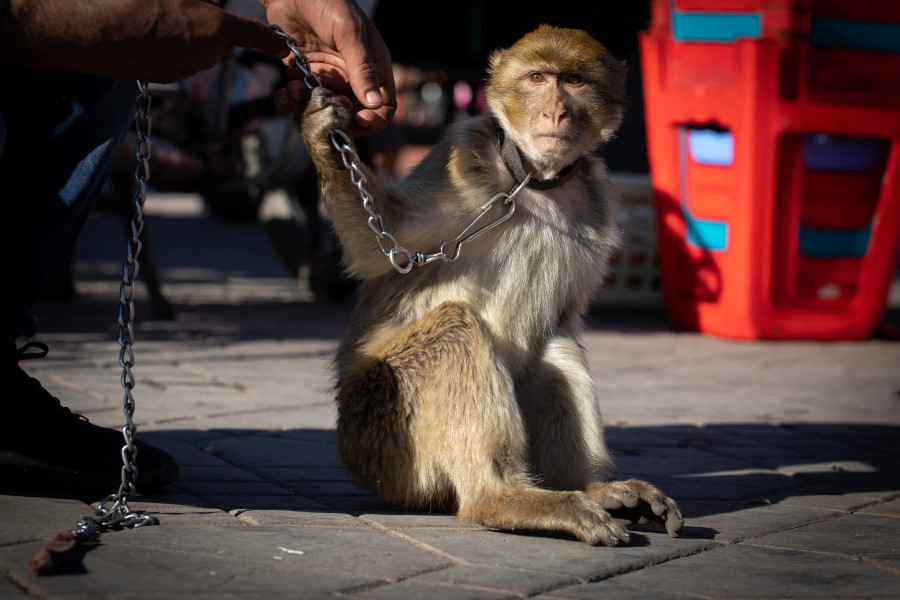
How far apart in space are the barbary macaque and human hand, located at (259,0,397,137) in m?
0.06

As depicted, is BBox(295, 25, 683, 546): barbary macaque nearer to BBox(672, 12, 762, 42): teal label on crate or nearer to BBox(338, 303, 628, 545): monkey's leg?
BBox(338, 303, 628, 545): monkey's leg

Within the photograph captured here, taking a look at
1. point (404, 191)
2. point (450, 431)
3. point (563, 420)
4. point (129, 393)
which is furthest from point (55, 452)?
point (563, 420)

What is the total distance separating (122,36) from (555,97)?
40.1 inches

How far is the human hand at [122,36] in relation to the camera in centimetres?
182

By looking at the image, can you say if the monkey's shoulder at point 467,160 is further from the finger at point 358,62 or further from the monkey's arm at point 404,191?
the finger at point 358,62

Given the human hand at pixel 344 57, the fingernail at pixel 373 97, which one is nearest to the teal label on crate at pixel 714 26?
the human hand at pixel 344 57

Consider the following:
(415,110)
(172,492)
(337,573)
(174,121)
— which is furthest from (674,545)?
(415,110)

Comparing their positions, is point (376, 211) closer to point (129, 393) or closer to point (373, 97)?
point (373, 97)

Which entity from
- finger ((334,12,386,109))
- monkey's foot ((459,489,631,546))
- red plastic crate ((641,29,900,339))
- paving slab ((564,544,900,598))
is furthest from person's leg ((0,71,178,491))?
red plastic crate ((641,29,900,339))

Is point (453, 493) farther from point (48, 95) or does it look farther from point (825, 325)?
point (825, 325)

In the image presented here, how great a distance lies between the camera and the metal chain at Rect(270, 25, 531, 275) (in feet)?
7.09

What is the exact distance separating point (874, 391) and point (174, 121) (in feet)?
10.5

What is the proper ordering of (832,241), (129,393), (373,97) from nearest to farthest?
(129,393) < (373,97) < (832,241)

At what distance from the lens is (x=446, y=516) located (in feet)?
7.48
